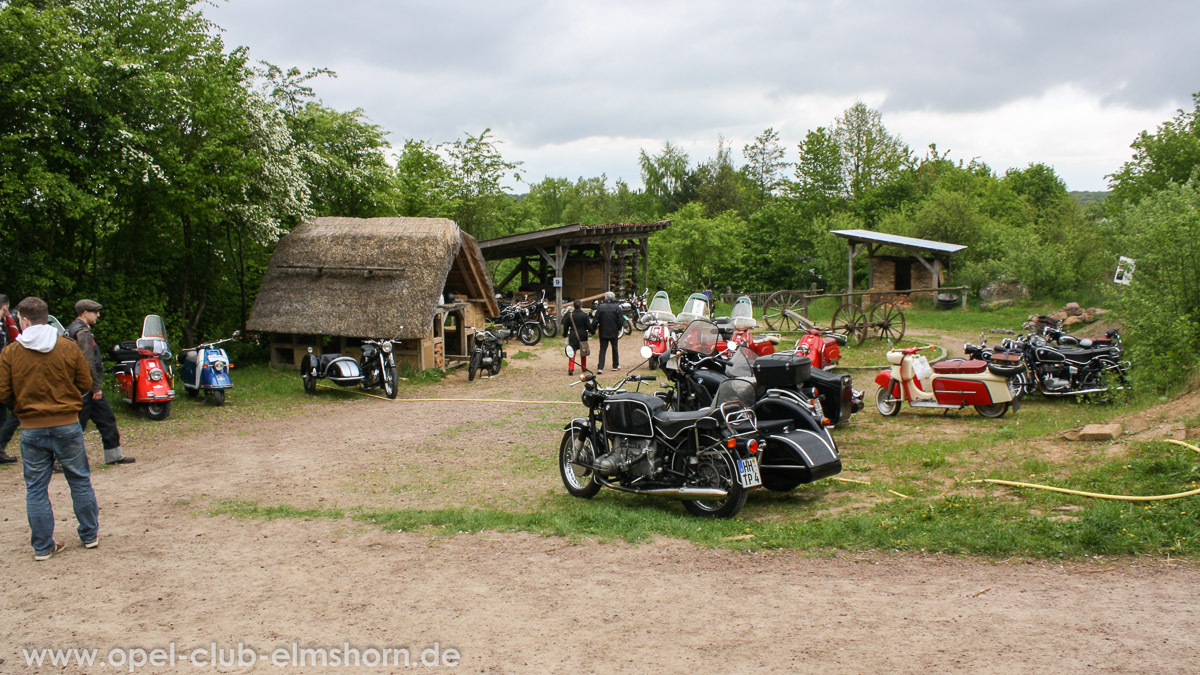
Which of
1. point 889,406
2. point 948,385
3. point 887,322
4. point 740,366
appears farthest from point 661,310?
point 740,366

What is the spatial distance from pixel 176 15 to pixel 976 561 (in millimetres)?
15581

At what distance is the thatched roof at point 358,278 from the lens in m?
14.8

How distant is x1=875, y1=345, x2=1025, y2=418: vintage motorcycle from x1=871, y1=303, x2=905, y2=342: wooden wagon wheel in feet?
27.6

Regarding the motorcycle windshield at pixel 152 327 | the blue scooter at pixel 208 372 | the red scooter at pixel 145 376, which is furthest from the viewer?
the blue scooter at pixel 208 372

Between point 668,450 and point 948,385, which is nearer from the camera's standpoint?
point 668,450

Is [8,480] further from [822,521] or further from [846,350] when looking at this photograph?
[846,350]

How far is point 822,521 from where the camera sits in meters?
5.88

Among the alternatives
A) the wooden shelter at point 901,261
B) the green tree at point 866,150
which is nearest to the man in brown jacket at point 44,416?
the wooden shelter at point 901,261

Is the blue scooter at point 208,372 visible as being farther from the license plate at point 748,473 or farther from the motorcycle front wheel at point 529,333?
the motorcycle front wheel at point 529,333

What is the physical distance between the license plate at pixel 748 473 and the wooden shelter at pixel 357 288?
31.6 feet

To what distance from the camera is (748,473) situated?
19.9 feet

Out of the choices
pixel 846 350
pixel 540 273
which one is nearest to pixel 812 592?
pixel 846 350

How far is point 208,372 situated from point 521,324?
10.8m

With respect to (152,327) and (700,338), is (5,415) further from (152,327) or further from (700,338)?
(700,338)
